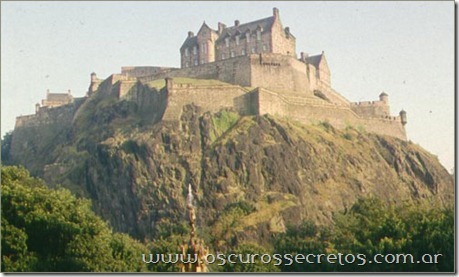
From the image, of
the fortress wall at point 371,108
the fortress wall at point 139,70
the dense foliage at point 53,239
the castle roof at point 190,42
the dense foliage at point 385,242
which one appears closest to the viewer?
the dense foliage at point 53,239

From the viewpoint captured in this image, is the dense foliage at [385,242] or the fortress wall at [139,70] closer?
the dense foliage at [385,242]

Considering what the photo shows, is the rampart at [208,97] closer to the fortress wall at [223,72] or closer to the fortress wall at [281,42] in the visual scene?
the fortress wall at [223,72]

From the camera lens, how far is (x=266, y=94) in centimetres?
6222

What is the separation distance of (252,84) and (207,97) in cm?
645

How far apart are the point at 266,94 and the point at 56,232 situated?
36.3 meters

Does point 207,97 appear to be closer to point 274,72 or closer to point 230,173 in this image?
point 274,72

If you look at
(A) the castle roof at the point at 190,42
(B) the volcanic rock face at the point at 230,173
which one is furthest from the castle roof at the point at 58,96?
(B) the volcanic rock face at the point at 230,173

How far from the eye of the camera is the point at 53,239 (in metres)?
28.8

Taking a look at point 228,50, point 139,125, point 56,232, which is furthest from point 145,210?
point 228,50

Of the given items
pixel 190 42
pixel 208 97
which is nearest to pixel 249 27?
pixel 190 42

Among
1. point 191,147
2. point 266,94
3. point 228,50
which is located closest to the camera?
point 191,147

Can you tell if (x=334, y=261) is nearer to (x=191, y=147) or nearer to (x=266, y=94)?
(x=191, y=147)

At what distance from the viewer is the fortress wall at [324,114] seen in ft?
205

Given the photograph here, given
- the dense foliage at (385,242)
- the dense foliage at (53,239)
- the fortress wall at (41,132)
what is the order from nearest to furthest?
the dense foliage at (53,239), the dense foliage at (385,242), the fortress wall at (41,132)
